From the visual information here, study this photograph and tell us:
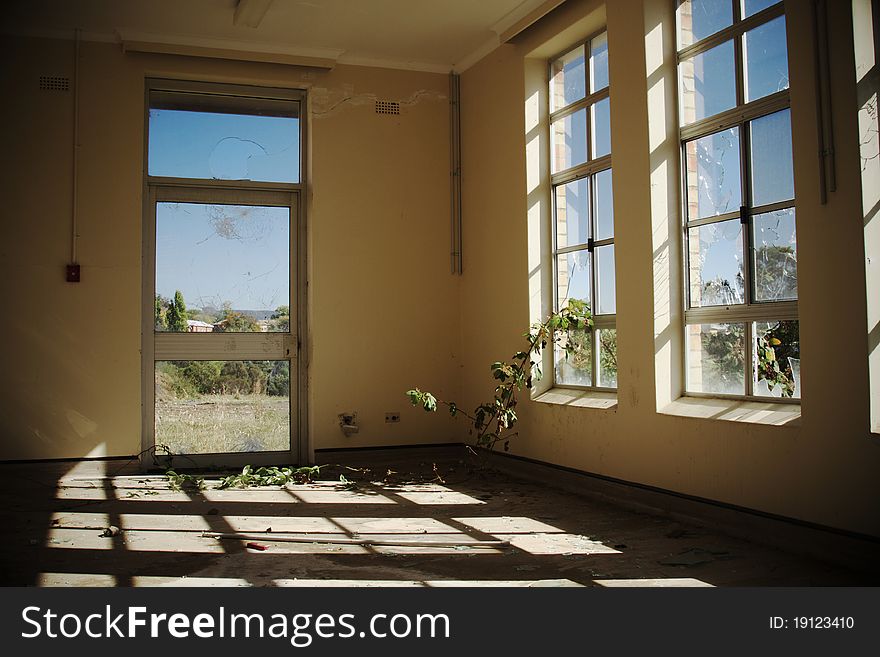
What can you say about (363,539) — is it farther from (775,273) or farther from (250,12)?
(250,12)

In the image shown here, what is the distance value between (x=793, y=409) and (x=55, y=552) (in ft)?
12.9

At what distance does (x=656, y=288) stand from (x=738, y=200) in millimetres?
761

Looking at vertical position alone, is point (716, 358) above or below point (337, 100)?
below

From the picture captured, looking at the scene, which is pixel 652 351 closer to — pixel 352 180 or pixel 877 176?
pixel 877 176

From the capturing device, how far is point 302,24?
688 centimetres

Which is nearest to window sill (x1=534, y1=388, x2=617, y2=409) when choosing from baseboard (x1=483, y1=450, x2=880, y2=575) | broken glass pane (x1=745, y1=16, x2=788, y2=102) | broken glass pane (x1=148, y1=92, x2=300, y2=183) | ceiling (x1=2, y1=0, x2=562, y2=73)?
baseboard (x1=483, y1=450, x2=880, y2=575)

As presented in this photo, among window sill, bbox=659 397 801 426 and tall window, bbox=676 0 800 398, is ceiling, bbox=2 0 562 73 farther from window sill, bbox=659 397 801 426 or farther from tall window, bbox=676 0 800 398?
window sill, bbox=659 397 801 426

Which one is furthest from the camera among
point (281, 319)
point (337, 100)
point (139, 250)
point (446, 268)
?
point (446, 268)

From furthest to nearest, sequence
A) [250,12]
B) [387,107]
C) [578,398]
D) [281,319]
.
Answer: [387,107] < [281,319] < [250,12] < [578,398]

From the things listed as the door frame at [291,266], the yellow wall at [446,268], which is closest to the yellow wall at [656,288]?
the yellow wall at [446,268]

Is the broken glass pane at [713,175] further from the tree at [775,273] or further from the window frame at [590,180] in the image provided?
the window frame at [590,180]

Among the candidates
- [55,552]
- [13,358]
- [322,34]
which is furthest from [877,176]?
[13,358]

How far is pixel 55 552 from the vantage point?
4199mm

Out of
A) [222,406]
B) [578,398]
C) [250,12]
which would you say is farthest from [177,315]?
[578,398]
